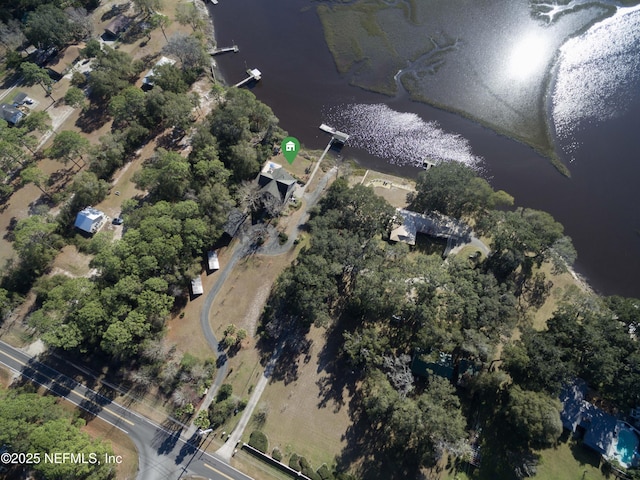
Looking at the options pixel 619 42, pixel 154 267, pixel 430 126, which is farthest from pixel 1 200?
pixel 619 42

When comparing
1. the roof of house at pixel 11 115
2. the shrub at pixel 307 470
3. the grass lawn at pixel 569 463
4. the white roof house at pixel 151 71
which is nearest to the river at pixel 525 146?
the white roof house at pixel 151 71

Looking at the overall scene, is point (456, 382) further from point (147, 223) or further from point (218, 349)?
point (147, 223)

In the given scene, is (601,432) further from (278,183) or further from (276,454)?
(278,183)

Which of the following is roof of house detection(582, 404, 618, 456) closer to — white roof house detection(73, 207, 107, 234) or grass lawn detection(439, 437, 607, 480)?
grass lawn detection(439, 437, 607, 480)

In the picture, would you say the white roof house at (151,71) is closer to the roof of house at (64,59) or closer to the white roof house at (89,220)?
the roof of house at (64,59)

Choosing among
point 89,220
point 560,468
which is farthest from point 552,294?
point 89,220

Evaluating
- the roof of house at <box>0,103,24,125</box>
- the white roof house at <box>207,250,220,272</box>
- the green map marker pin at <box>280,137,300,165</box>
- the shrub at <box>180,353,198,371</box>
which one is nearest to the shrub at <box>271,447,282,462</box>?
the shrub at <box>180,353,198,371</box>
